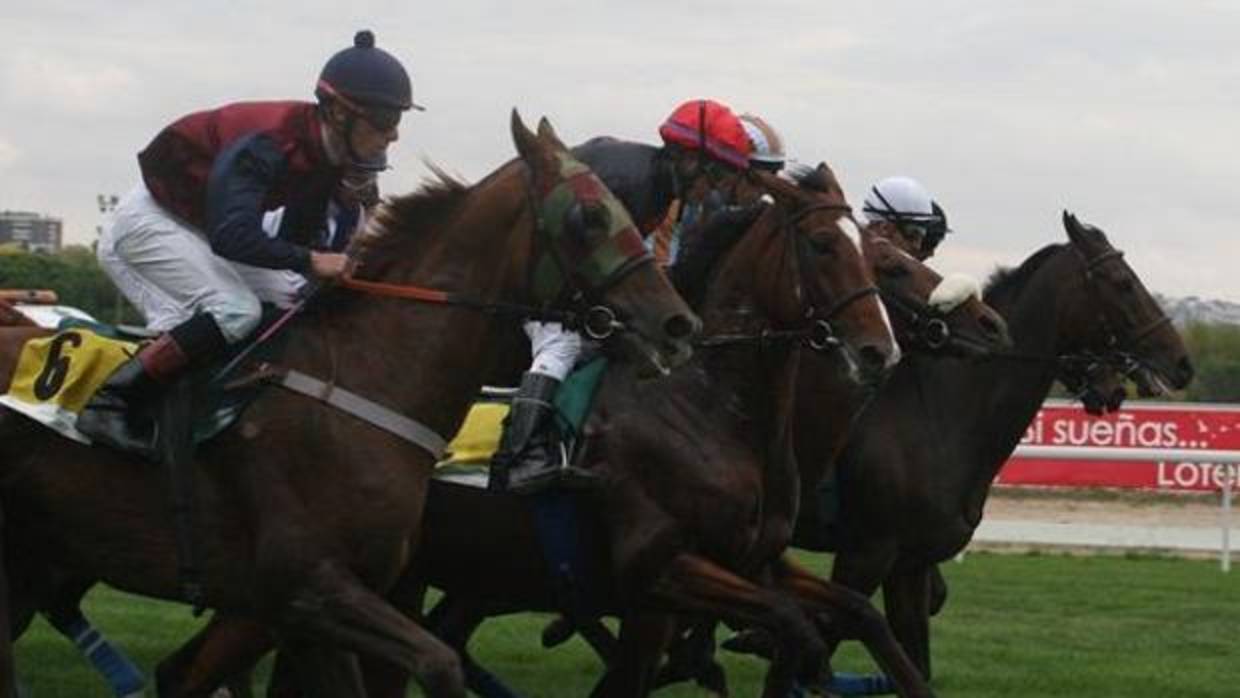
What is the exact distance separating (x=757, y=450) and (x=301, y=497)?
1.75 m

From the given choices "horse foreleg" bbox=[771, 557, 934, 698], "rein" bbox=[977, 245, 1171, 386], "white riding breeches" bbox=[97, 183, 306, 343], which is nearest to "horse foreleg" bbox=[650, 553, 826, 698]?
"horse foreleg" bbox=[771, 557, 934, 698]

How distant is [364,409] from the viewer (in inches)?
240

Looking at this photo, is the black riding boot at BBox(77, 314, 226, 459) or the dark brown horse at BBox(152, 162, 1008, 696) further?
the dark brown horse at BBox(152, 162, 1008, 696)

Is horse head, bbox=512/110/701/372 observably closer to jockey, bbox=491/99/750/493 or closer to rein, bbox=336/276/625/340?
rein, bbox=336/276/625/340

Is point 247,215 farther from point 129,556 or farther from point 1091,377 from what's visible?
point 1091,377

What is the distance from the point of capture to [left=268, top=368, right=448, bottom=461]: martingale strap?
20.0 ft

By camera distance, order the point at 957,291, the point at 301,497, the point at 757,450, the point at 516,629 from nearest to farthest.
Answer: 1. the point at 301,497
2. the point at 757,450
3. the point at 957,291
4. the point at 516,629

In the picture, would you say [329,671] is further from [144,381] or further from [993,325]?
[993,325]

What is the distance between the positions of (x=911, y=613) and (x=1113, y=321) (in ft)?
4.64

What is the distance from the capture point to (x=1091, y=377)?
9.20 m

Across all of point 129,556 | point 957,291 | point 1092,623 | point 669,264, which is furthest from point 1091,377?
point 129,556

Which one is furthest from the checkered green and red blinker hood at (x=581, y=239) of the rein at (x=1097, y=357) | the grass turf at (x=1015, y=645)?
the grass turf at (x=1015, y=645)

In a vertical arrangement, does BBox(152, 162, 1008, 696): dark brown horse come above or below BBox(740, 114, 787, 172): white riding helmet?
below

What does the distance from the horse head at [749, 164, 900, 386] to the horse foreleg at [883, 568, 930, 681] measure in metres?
1.76
